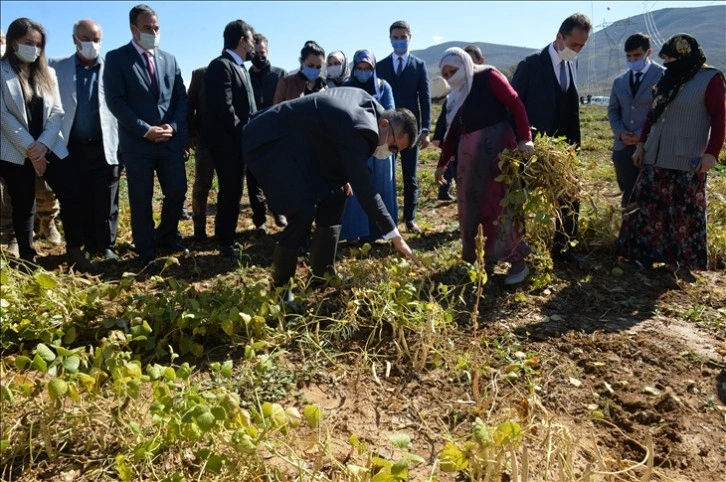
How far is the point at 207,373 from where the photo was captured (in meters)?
2.69

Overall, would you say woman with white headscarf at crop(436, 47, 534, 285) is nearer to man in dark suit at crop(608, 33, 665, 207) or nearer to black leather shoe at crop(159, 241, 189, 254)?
man in dark suit at crop(608, 33, 665, 207)

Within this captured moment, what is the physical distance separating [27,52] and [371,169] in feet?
7.67

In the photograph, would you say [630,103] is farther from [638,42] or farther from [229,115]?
[229,115]

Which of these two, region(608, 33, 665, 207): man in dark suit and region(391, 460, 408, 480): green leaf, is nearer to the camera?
region(391, 460, 408, 480): green leaf

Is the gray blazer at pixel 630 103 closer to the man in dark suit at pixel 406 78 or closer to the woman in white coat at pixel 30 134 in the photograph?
the man in dark suit at pixel 406 78

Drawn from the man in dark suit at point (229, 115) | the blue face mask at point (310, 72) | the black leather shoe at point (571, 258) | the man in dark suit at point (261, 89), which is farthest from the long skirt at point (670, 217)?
the man in dark suit at point (261, 89)

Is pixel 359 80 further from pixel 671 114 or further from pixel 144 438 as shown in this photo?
pixel 144 438

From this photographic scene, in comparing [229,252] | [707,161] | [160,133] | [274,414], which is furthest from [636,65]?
[274,414]

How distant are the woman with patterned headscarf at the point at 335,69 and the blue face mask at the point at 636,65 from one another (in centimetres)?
218

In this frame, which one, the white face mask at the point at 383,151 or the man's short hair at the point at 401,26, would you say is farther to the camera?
the man's short hair at the point at 401,26

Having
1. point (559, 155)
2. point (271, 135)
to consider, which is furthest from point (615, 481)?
point (271, 135)

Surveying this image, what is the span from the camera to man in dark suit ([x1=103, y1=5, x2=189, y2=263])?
3.88m

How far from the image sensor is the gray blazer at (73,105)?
4078 mm

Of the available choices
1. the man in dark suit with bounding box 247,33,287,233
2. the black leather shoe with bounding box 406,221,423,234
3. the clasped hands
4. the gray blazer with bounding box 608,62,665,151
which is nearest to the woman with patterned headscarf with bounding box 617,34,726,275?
the gray blazer with bounding box 608,62,665,151
